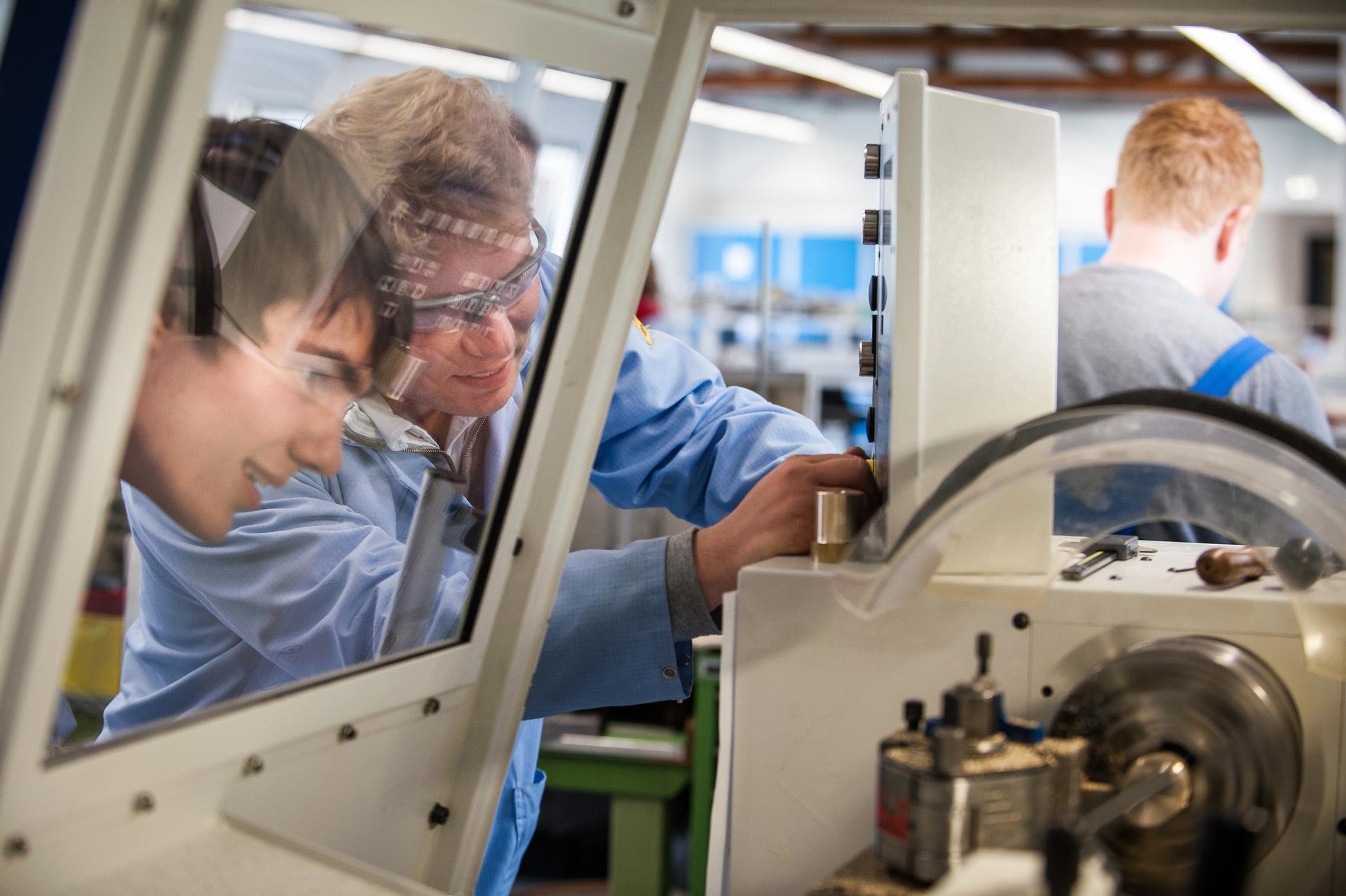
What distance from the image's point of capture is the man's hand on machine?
90cm

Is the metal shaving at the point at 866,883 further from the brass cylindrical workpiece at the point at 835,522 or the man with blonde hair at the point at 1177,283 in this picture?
the man with blonde hair at the point at 1177,283

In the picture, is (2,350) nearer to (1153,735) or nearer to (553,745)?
(1153,735)

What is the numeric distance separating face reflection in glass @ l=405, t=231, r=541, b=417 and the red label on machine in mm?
529

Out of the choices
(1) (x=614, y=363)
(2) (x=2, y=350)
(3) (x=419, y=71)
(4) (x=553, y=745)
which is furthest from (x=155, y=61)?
(4) (x=553, y=745)

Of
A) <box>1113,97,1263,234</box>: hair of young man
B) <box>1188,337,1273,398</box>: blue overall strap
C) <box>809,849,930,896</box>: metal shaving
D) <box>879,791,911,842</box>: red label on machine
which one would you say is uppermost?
<box>1113,97,1263,234</box>: hair of young man

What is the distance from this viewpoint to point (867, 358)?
899 millimetres

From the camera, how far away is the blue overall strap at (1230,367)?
1699mm

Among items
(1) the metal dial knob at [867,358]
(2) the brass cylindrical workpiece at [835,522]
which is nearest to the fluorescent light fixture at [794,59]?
(1) the metal dial knob at [867,358]

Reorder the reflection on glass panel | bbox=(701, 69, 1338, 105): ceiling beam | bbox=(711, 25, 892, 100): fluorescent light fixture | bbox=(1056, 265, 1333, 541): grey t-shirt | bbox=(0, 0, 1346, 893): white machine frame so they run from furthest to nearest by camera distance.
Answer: bbox=(701, 69, 1338, 105): ceiling beam → bbox=(711, 25, 892, 100): fluorescent light fixture → bbox=(1056, 265, 1333, 541): grey t-shirt → the reflection on glass panel → bbox=(0, 0, 1346, 893): white machine frame

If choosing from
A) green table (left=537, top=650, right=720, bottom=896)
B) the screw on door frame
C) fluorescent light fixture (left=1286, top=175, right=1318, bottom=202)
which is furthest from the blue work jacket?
fluorescent light fixture (left=1286, top=175, right=1318, bottom=202)

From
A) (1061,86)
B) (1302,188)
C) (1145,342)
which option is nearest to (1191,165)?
(1145,342)

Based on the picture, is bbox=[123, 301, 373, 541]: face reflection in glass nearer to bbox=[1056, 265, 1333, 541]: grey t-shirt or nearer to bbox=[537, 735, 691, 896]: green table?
bbox=[1056, 265, 1333, 541]: grey t-shirt

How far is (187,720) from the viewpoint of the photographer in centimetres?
67

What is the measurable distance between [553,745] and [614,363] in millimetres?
1591
